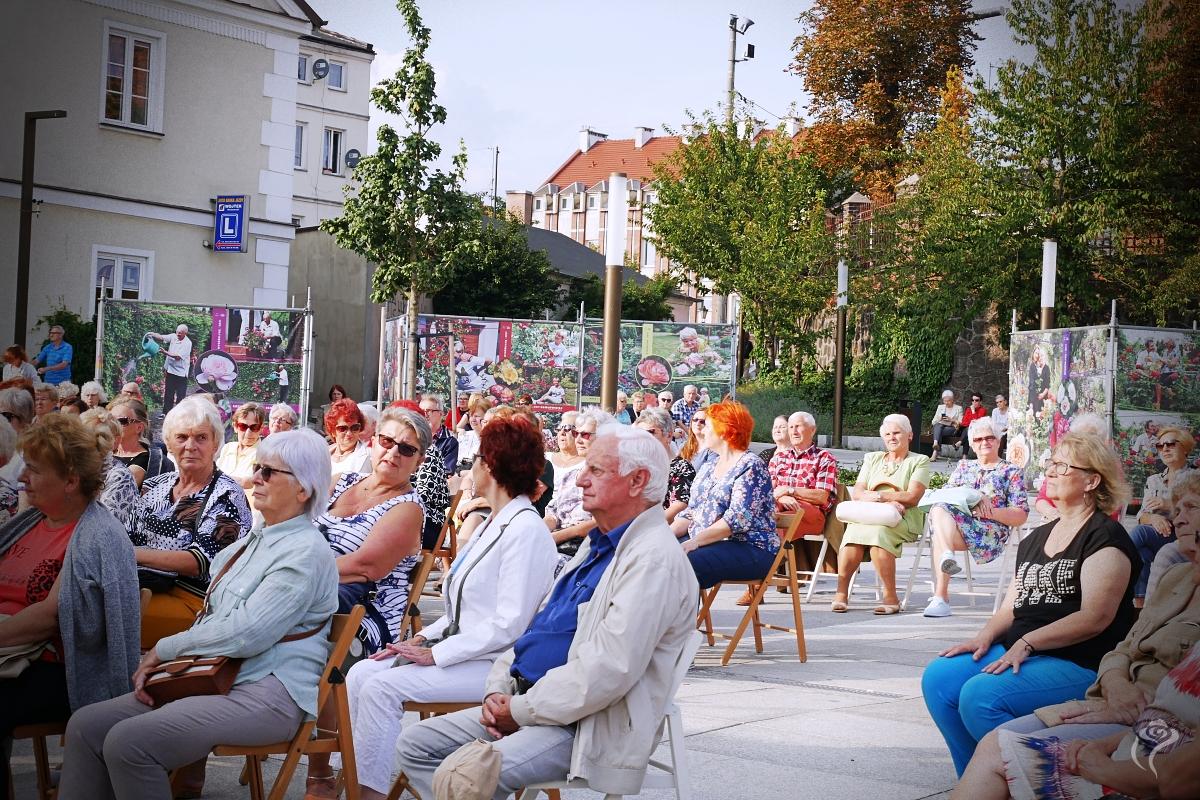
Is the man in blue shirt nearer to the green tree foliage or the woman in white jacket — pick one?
the woman in white jacket

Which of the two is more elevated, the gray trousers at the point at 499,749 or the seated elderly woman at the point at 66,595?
the seated elderly woman at the point at 66,595

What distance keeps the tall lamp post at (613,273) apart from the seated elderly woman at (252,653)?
458cm

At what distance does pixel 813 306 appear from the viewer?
3112cm

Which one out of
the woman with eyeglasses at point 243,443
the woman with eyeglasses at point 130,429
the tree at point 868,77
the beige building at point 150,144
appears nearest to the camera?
the woman with eyeglasses at point 130,429

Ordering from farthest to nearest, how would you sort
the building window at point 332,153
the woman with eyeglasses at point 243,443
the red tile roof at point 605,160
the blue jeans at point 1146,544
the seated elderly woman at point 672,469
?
the red tile roof at point 605,160
the building window at point 332,153
the woman with eyeglasses at point 243,443
the seated elderly woman at point 672,469
the blue jeans at point 1146,544

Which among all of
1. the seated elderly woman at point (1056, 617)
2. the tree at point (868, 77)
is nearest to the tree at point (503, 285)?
the tree at point (868, 77)

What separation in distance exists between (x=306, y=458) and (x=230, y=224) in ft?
61.0

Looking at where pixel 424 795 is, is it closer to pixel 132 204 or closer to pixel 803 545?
pixel 803 545

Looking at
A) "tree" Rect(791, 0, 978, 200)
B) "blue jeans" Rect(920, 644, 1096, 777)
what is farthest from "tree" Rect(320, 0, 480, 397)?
"blue jeans" Rect(920, 644, 1096, 777)

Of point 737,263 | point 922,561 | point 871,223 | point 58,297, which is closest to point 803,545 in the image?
point 922,561

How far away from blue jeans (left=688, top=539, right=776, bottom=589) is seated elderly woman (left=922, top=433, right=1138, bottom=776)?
2.73 metres

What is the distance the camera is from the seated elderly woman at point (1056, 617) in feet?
13.8

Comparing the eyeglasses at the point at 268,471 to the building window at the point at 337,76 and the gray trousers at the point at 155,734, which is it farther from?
the building window at the point at 337,76

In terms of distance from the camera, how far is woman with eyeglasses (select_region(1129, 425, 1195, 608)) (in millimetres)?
6227
